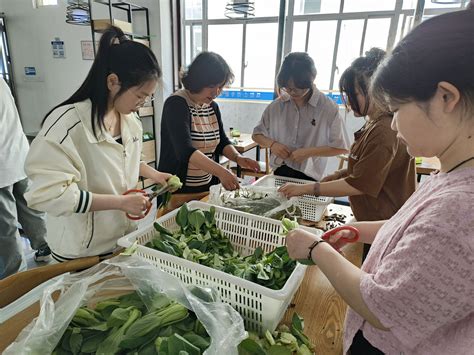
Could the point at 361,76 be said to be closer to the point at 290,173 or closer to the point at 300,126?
the point at 300,126

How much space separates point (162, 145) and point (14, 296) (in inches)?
38.7

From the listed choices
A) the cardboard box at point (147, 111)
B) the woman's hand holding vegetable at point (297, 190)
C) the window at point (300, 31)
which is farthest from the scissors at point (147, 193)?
the cardboard box at point (147, 111)

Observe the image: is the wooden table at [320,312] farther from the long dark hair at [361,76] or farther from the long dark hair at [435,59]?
the long dark hair at [361,76]

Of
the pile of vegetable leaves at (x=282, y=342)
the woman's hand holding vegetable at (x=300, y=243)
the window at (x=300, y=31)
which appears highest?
the window at (x=300, y=31)

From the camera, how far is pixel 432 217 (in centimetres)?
49

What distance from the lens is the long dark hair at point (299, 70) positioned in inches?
65.1

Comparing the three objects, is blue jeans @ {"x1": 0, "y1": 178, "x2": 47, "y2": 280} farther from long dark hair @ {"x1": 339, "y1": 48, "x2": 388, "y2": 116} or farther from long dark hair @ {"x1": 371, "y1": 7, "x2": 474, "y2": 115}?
long dark hair @ {"x1": 371, "y1": 7, "x2": 474, "y2": 115}

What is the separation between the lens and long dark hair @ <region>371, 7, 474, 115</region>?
1.52 feet

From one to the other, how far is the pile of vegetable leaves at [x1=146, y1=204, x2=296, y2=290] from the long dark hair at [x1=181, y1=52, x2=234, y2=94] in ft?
2.48

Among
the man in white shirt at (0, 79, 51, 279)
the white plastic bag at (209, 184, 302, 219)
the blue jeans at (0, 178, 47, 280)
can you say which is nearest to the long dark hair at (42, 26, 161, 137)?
the white plastic bag at (209, 184, 302, 219)

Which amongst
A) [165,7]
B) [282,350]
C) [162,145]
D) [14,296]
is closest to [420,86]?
[282,350]

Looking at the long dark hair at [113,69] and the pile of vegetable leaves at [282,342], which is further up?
the long dark hair at [113,69]

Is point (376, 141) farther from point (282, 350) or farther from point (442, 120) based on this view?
point (282, 350)

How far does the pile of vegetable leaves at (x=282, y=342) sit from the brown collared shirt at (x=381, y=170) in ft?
2.06
